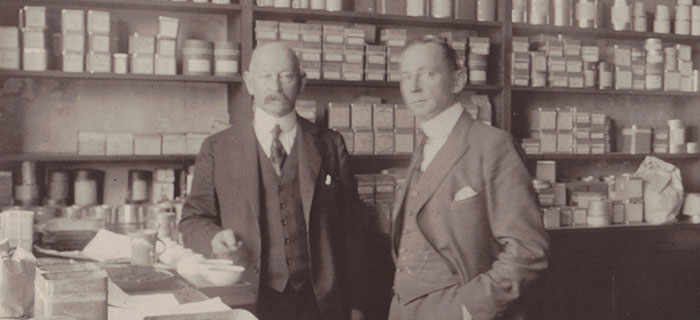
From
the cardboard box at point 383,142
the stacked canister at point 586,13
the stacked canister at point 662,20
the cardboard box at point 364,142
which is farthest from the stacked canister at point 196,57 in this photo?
the stacked canister at point 662,20

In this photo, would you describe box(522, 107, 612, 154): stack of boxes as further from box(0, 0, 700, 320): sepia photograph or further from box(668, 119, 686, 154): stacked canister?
box(668, 119, 686, 154): stacked canister

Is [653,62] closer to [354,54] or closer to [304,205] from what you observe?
[354,54]

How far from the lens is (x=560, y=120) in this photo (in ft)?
15.1

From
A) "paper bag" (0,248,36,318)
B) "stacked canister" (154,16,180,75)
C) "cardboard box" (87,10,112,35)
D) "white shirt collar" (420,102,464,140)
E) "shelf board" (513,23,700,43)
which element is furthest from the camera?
"shelf board" (513,23,700,43)

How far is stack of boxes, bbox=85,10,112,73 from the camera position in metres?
3.61

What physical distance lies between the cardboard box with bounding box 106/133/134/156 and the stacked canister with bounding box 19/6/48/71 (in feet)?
1.50

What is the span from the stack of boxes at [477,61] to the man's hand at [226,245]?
232cm

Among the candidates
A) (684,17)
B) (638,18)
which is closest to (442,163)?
(638,18)

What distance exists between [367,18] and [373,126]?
24.4 inches

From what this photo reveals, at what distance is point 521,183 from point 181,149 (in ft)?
7.36

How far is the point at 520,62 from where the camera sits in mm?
4441

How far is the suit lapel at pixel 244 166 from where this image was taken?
2.58m

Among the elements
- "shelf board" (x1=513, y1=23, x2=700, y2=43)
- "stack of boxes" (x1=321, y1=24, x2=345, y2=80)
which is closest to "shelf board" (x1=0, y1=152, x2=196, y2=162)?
"stack of boxes" (x1=321, y1=24, x2=345, y2=80)

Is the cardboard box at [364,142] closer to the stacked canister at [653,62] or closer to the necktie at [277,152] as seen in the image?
the necktie at [277,152]
